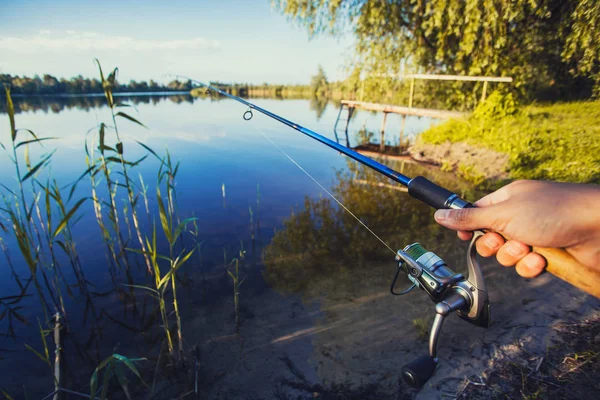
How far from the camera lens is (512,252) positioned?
148 centimetres

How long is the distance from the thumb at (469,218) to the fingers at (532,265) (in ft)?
0.85

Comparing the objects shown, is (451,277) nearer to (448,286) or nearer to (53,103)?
(448,286)

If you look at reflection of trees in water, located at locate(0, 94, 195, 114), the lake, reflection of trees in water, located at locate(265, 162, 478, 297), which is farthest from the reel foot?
reflection of trees in water, located at locate(0, 94, 195, 114)

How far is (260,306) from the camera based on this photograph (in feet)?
12.4

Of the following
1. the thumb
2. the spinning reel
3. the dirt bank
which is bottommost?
the dirt bank

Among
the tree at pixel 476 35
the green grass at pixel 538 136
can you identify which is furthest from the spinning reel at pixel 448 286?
the tree at pixel 476 35

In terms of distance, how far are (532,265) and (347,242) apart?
3797mm

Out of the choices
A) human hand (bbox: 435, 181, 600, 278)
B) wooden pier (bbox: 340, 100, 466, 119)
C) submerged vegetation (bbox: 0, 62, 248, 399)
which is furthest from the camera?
wooden pier (bbox: 340, 100, 466, 119)

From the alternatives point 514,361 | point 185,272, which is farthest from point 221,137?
point 514,361

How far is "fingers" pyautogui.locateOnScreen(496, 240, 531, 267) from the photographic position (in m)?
1.44

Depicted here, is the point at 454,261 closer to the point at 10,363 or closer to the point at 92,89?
the point at 10,363

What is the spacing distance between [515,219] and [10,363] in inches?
178

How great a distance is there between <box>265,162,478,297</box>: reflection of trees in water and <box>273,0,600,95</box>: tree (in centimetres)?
555

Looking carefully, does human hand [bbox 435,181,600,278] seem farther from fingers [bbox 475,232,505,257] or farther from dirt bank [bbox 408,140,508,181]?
dirt bank [bbox 408,140,508,181]
